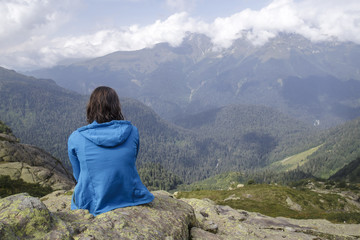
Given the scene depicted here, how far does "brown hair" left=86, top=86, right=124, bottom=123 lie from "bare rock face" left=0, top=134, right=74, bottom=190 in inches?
1699

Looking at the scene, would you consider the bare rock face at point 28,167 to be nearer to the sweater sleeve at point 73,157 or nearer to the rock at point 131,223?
the sweater sleeve at point 73,157

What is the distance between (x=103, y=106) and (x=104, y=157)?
6.39 ft

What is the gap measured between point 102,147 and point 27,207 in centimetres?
284

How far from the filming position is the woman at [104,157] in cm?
802

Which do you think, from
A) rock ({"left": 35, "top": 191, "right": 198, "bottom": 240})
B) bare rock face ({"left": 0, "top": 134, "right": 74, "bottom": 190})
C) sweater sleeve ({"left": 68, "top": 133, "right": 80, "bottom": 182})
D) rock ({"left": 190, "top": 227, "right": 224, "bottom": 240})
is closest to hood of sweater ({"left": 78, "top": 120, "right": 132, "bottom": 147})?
sweater sleeve ({"left": 68, "top": 133, "right": 80, "bottom": 182})

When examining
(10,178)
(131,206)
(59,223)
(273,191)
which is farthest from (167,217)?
(273,191)

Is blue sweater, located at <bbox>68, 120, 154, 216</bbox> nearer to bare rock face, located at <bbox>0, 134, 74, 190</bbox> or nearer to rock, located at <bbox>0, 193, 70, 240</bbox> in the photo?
rock, located at <bbox>0, 193, 70, 240</bbox>

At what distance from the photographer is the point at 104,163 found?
26.5ft

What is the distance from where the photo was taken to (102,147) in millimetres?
A: 8023

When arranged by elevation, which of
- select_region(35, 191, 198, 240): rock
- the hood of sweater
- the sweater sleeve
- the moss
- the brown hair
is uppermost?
the brown hair

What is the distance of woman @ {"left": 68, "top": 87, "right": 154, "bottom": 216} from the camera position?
8023 mm

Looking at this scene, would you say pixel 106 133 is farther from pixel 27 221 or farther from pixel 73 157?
pixel 27 221

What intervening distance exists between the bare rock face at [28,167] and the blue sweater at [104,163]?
42.1m

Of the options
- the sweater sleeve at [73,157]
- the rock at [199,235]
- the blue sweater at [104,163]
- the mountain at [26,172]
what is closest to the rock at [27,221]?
the blue sweater at [104,163]
